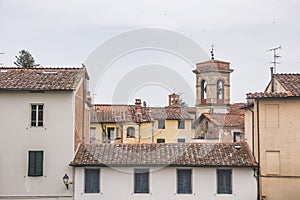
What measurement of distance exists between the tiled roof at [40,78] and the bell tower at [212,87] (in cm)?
2416

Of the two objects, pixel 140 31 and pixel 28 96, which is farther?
pixel 140 31

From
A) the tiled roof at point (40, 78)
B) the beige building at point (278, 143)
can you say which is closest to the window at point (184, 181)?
the beige building at point (278, 143)

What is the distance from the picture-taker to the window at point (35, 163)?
22.2 metres

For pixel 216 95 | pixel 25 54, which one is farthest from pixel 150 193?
pixel 25 54

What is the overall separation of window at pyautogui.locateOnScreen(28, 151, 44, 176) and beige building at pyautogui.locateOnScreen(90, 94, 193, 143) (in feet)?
61.7

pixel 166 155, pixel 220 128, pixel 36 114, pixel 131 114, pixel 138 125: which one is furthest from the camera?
pixel 131 114

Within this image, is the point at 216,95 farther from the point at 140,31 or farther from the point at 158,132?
the point at 140,31

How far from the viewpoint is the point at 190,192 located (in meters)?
22.2

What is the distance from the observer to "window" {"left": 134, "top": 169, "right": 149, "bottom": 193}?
2236 centimetres

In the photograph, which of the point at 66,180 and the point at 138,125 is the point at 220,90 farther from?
the point at 66,180

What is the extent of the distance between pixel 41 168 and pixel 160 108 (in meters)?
25.0

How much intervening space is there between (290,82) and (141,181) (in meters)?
9.22

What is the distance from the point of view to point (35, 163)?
2230cm

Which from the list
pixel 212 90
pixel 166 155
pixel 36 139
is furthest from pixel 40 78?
pixel 212 90
